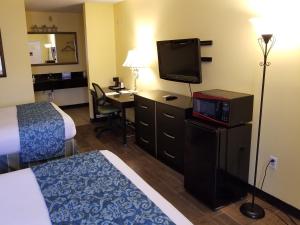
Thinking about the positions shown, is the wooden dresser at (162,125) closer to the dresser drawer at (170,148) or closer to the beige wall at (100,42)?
the dresser drawer at (170,148)

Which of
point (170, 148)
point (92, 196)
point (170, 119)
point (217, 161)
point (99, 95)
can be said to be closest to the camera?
point (92, 196)

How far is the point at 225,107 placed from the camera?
237cm

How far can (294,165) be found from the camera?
2.32 metres

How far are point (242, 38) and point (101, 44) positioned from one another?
3.32 m

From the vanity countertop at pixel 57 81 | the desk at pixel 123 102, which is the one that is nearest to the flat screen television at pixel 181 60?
the desk at pixel 123 102

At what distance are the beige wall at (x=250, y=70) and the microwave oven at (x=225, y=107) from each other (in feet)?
0.59

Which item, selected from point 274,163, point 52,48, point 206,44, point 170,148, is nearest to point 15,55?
point 52,48

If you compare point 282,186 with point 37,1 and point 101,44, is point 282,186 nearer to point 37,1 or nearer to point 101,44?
point 101,44

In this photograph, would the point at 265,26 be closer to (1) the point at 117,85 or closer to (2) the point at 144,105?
(2) the point at 144,105

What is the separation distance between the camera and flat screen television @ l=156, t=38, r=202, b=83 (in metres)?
3.02

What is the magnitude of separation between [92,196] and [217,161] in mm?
1272

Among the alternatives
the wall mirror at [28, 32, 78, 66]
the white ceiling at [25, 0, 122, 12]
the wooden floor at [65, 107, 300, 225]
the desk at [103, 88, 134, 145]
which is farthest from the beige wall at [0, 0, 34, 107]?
the wall mirror at [28, 32, 78, 66]

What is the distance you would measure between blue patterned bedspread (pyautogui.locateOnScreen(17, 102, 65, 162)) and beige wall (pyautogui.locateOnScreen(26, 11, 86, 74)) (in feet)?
11.4

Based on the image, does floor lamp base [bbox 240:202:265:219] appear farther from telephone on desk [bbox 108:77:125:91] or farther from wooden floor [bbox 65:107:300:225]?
telephone on desk [bbox 108:77:125:91]
